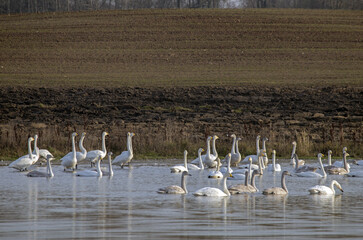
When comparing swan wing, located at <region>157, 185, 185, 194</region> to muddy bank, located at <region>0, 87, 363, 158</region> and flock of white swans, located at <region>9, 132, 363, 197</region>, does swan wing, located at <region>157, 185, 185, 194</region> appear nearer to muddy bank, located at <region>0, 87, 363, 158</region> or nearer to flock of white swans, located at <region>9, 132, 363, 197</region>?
flock of white swans, located at <region>9, 132, 363, 197</region>

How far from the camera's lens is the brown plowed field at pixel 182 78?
25.7 m

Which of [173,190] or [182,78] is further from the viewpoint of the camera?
[182,78]

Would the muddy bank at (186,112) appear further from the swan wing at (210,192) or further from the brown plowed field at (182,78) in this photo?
the swan wing at (210,192)

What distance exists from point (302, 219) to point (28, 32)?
47.1m

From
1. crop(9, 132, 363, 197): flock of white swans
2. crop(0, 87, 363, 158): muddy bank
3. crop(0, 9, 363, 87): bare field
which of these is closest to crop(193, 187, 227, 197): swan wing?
crop(9, 132, 363, 197): flock of white swans

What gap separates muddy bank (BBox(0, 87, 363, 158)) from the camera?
25.7 metres

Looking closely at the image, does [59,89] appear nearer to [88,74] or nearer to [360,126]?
[88,74]

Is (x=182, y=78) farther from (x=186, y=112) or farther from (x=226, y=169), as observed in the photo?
(x=226, y=169)

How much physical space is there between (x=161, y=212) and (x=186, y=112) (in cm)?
2035

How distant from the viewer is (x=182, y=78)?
41312 mm

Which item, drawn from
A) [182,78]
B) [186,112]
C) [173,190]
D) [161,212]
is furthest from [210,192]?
[182,78]

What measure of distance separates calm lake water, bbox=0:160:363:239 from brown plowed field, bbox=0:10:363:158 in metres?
7.42

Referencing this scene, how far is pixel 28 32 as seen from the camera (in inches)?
2174

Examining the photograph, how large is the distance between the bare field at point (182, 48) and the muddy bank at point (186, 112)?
3.55m
